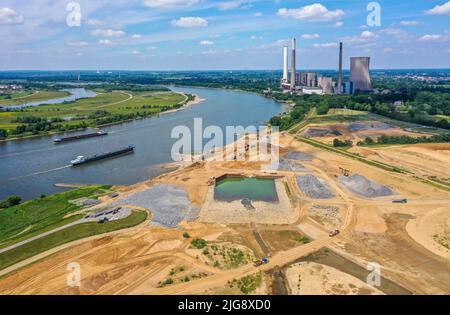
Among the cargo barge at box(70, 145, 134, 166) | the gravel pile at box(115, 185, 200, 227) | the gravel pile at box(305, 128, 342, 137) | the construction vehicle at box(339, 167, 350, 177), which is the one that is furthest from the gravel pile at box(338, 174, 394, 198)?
the cargo barge at box(70, 145, 134, 166)

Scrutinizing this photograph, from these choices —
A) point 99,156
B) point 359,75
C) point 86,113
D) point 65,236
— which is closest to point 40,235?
point 65,236

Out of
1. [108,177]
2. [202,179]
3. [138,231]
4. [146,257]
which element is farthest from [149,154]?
[146,257]

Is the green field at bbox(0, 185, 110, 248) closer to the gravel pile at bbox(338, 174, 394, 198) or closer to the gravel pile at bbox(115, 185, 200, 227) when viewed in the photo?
the gravel pile at bbox(115, 185, 200, 227)

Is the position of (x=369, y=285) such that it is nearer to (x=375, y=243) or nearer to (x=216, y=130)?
(x=375, y=243)

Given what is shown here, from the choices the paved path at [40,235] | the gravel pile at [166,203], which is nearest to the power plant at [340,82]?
the gravel pile at [166,203]

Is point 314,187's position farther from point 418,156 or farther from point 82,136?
point 82,136
